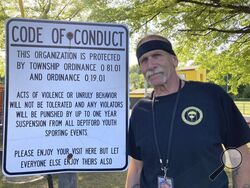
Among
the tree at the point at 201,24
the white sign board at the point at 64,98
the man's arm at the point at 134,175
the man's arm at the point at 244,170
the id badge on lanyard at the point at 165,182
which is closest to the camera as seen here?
the white sign board at the point at 64,98

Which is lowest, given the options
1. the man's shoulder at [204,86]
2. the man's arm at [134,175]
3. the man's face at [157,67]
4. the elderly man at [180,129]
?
the man's arm at [134,175]

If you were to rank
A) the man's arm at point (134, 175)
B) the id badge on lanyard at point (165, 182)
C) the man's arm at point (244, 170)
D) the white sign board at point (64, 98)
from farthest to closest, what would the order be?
the man's arm at point (134, 175), the man's arm at point (244, 170), the id badge on lanyard at point (165, 182), the white sign board at point (64, 98)

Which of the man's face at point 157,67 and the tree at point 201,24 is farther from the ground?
the tree at point 201,24

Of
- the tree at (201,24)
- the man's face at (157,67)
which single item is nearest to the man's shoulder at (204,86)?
the man's face at (157,67)

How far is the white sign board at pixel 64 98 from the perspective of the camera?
7.02ft

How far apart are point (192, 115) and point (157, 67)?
1.17 feet

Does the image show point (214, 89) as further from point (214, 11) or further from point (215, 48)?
point (215, 48)

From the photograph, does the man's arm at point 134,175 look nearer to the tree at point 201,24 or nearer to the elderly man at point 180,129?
the elderly man at point 180,129

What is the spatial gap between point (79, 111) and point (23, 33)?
510 mm

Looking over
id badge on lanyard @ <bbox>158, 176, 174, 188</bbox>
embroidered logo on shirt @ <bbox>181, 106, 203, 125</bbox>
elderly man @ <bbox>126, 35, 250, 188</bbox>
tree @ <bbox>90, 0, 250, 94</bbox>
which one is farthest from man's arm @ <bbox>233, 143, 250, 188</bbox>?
tree @ <bbox>90, 0, 250, 94</bbox>

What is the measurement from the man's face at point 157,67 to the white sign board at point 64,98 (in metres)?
0.23

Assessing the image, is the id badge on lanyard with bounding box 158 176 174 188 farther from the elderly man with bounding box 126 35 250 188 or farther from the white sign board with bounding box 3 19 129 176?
the white sign board with bounding box 3 19 129 176

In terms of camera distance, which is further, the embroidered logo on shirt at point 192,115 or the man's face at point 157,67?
the man's face at point 157,67

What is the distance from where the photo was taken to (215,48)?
9539 mm
